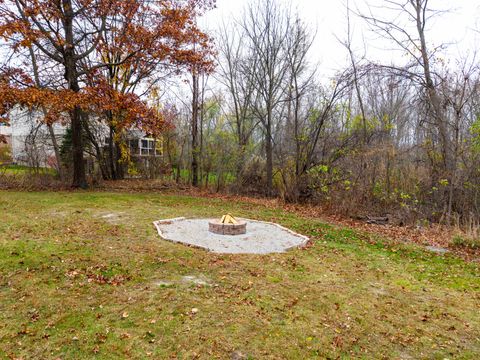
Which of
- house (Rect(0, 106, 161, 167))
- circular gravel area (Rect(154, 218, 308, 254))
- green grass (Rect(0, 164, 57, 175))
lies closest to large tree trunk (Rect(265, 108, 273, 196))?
house (Rect(0, 106, 161, 167))

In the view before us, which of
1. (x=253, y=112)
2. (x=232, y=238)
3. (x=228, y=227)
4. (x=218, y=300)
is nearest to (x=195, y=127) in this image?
(x=253, y=112)

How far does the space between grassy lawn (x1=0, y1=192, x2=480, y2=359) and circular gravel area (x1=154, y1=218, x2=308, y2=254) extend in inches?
14.5

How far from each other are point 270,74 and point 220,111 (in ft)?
15.2

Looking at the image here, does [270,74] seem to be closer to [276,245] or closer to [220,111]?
[220,111]

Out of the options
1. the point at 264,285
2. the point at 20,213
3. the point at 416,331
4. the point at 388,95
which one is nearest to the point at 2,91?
the point at 20,213

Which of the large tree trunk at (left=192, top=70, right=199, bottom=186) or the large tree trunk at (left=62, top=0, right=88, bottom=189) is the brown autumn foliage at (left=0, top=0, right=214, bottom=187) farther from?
the large tree trunk at (left=192, top=70, right=199, bottom=186)

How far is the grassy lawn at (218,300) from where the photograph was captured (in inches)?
115

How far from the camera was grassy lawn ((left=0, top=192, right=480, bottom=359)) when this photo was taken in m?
2.93

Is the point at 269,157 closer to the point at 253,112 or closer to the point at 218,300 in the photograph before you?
the point at 253,112

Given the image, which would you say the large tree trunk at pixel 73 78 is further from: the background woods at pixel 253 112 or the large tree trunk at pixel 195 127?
the large tree trunk at pixel 195 127

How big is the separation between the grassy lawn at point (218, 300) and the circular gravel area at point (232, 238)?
37 centimetres

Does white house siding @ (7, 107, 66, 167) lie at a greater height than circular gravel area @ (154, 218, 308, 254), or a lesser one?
greater

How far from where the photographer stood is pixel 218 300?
3756 mm

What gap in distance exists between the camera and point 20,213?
7.40 meters
